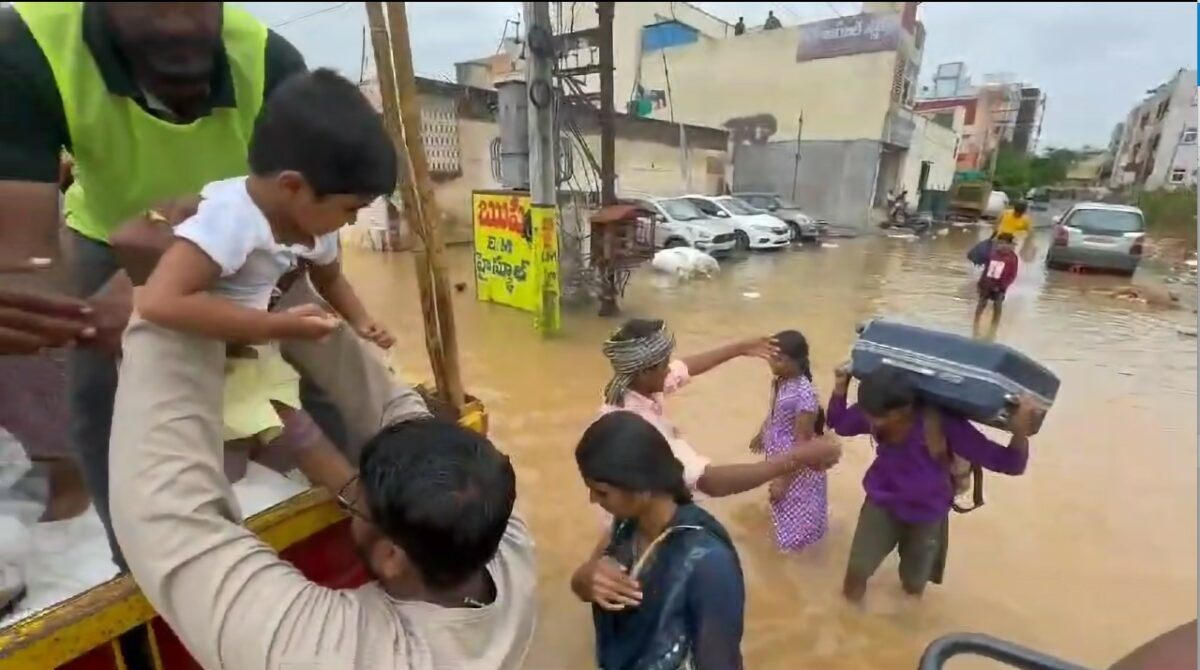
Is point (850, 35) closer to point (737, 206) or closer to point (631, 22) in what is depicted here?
point (631, 22)

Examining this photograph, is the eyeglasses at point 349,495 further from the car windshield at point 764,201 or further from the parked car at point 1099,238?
the parked car at point 1099,238

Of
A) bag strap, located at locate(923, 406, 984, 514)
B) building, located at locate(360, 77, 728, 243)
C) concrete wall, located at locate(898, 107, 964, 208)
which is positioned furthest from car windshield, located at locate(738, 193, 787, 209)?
bag strap, located at locate(923, 406, 984, 514)

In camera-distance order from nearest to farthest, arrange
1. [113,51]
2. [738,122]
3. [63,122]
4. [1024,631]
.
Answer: [113,51]
[63,122]
[738,122]
[1024,631]

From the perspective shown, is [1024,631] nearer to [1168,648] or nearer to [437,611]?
[1168,648]

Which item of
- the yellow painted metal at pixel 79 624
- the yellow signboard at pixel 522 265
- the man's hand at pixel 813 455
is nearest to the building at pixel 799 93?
the man's hand at pixel 813 455

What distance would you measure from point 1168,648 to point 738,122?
1.54 meters

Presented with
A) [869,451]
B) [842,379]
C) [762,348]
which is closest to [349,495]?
[762,348]

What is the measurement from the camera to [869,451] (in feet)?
12.0

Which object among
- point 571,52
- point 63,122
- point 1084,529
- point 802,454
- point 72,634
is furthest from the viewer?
point 1084,529

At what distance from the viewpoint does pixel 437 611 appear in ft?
2.71

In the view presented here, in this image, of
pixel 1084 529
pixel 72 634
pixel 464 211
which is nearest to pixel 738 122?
pixel 464 211

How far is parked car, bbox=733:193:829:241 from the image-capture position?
7.74 feet

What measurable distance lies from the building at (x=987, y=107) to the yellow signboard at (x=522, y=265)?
74.9 inches

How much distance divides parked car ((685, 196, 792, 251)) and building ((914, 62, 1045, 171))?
66 centimetres
